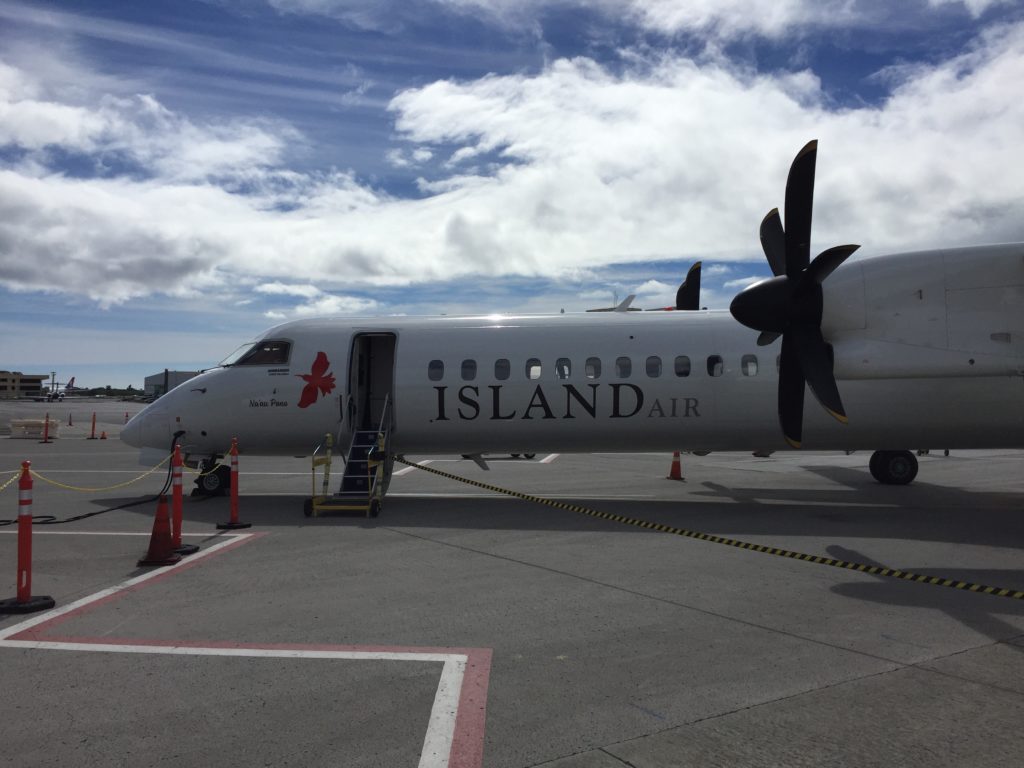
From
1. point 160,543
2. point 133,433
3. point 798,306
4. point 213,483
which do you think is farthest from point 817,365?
point 133,433

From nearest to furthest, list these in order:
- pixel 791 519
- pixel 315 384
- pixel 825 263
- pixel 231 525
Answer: pixel 825 263
pixel 231 525
pixel 791 519
pixel 315 384

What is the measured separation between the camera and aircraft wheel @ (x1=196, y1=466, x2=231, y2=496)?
1507 centimetres

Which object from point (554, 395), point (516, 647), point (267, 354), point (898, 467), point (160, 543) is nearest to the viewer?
point (516, 647)

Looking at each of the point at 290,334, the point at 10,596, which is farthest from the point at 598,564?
the point at 290,334

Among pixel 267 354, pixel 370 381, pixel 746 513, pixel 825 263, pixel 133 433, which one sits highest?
pixel 825 263

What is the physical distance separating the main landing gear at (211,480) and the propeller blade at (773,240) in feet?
39.5

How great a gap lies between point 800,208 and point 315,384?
9.73 metres

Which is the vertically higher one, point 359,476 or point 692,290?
point 692,290

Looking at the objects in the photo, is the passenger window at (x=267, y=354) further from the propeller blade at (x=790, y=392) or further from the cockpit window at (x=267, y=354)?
the propeller blade at (x=790, y=392)

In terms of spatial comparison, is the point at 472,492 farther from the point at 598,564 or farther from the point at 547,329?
the point at 598,564

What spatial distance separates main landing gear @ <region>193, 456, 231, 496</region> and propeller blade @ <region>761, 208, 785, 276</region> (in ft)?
39.5

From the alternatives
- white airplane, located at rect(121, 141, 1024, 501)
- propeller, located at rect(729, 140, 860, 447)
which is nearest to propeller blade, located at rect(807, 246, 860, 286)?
propeller, located at rect(729, 140, 860, 447)

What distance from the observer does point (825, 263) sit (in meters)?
10.4

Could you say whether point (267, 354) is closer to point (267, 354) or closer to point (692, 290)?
point (267, 354)
